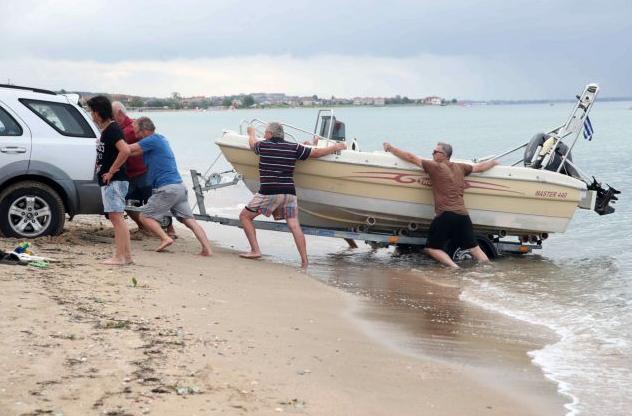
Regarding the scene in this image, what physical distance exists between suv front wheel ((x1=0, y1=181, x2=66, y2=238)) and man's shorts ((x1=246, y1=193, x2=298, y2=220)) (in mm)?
2236

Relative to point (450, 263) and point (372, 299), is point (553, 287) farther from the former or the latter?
point (372, 299)

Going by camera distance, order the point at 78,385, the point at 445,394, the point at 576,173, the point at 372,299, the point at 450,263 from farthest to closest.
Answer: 1. the point at 576,173
2. the point at 450,263
3. the point at 372,299
4. the point at 445,394
5. the point at 78,385

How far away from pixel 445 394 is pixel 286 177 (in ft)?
17.3

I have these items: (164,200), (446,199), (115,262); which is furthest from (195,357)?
(446,199)

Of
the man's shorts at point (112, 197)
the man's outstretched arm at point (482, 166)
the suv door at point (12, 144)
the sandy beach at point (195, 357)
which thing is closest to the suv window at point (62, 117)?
the suv door at point (12, 144)

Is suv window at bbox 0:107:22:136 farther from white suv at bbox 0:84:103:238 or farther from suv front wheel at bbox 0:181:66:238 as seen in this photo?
suv front wheel at bbox 0:181:66:238

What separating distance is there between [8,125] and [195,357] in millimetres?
5119

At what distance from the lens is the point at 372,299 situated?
8.84 meters

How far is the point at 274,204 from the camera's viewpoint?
1027 centimetres

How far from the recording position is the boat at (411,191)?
433 inches

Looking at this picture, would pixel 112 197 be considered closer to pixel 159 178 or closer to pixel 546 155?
pixel 159 178

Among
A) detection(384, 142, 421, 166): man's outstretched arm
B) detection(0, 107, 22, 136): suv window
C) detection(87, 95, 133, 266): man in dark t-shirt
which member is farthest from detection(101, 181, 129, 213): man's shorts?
detection(384, 142, 421, 166): man's outstretched arm

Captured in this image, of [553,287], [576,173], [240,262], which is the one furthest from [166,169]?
[576,173]

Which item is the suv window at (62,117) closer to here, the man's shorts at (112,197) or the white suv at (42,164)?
the white suv at (42,164)
